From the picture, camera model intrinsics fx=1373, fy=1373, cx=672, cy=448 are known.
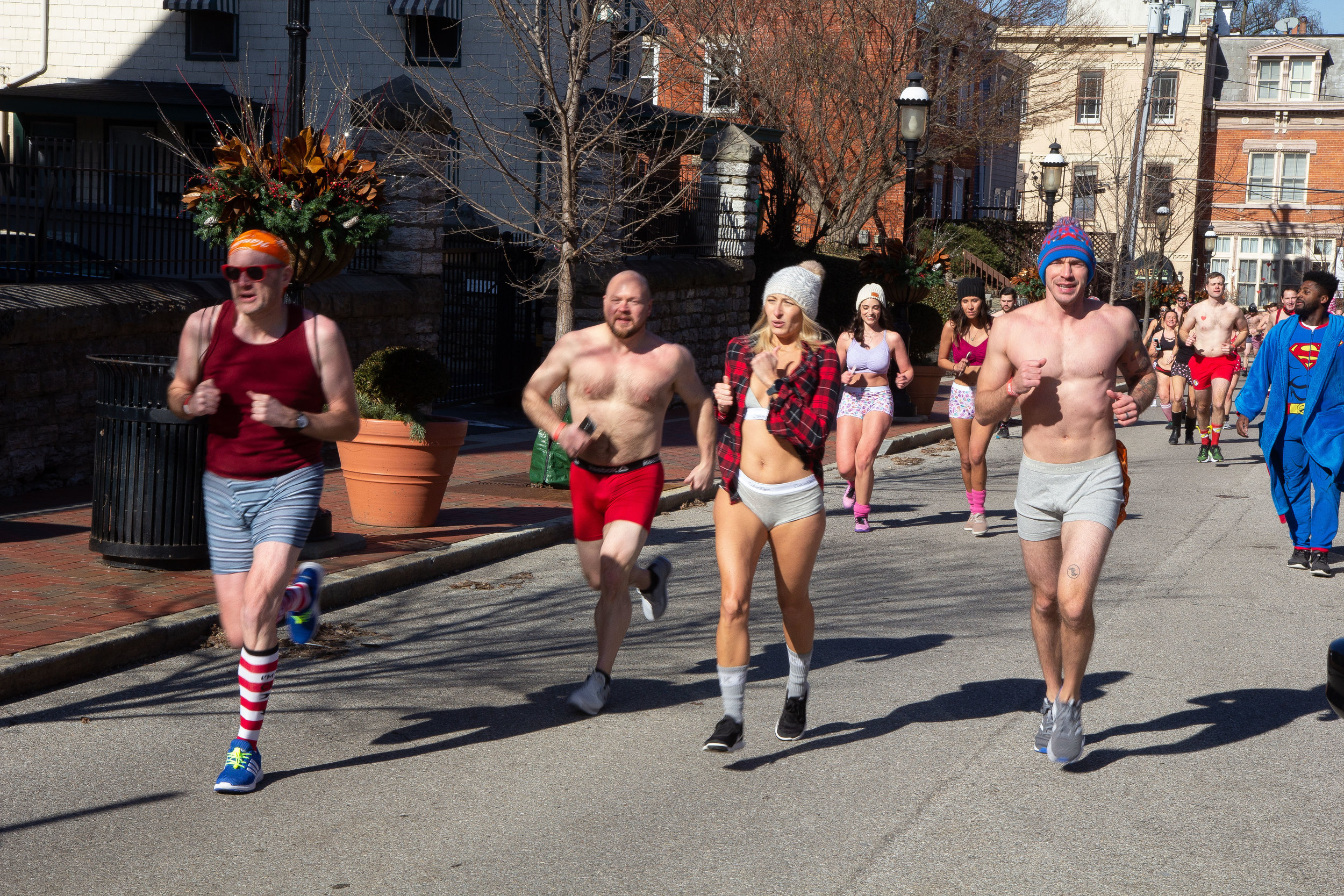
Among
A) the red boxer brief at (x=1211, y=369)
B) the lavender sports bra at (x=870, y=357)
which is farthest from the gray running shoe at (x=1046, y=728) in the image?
the red boxer brief at (x=1211, y=369)

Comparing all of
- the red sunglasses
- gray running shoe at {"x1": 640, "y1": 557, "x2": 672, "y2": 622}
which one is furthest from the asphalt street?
the red sunglasses

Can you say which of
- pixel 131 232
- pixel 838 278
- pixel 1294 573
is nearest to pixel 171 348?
pixel 131 232

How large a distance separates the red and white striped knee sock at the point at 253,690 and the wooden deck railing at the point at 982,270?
1256 inches

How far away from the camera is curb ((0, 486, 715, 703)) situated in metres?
5.98

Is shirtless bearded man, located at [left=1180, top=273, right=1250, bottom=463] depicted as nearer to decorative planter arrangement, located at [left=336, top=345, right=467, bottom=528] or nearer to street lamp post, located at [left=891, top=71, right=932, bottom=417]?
street lamp post, located at [left=891, top=71, right=932, bottom=417]

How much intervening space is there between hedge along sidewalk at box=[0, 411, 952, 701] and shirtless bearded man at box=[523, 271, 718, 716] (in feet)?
5.82

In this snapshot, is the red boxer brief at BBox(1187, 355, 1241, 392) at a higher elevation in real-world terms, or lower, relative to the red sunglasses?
lower

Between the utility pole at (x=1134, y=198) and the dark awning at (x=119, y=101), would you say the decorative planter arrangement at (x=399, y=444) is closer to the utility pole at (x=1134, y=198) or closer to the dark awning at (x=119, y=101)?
the dark awning at (x=119, y=101)

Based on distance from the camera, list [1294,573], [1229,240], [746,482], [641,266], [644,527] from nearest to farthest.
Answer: [746,482]
[644,527]
[1294,573]
[641,266]
[1229,240]

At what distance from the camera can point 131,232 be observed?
1183cm

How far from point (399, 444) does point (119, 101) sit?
18.2 metres

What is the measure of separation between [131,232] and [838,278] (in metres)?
17.0

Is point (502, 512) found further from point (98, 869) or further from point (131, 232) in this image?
point (98, 869)

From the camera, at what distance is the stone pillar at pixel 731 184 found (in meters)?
21.0
